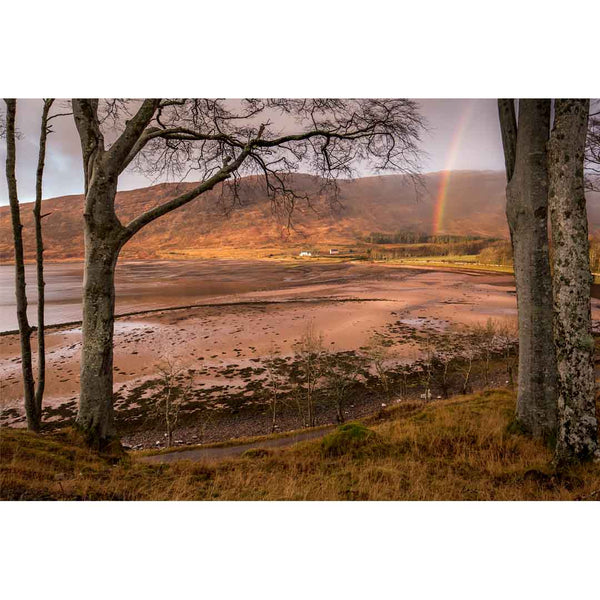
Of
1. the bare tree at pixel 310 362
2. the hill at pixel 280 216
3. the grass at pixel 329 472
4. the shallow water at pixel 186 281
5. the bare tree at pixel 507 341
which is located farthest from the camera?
the bare tree at pixel 507 341

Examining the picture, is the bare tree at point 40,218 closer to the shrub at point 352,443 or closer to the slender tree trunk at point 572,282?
the shrub at point 352,443

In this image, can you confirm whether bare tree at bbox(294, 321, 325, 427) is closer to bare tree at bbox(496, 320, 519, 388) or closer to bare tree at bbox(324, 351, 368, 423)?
bare tree at bbox(324, 351, 368, 423)

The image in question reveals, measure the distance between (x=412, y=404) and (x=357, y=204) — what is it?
16.7 feet

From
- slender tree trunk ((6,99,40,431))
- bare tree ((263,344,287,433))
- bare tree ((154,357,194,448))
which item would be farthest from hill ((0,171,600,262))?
bare tree ((263,344,287,433))

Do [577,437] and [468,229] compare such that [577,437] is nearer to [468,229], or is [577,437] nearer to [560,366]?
Result: [560,366]

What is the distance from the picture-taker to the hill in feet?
18.8

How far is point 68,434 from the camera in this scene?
12.3 feet

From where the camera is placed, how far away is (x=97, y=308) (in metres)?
3.82

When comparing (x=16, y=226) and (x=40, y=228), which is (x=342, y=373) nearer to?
(x=40, y=228)

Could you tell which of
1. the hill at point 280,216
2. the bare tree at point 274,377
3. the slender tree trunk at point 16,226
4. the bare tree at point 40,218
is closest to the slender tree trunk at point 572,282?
the hill at point 280,216

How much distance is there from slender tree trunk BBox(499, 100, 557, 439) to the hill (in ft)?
7.93

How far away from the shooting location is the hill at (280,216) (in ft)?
18.8

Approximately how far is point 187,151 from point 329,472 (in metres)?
5.39

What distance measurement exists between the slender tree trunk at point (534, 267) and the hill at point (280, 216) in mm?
2416
